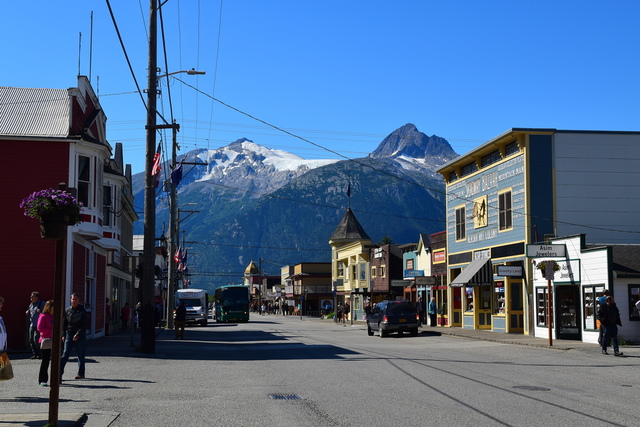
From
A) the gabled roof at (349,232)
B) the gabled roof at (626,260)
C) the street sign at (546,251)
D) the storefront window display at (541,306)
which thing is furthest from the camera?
the gabled roof at (349,232)

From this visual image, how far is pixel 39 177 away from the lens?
25.4 m

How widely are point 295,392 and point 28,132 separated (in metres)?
16.3

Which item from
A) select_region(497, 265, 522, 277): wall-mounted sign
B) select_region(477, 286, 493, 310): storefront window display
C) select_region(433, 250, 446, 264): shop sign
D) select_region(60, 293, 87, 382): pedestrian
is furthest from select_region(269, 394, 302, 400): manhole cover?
select_region(433, 250, 446, 264): shop sign

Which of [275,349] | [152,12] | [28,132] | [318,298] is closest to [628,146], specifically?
[275,349]

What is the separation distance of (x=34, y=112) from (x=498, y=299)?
76.9 feet

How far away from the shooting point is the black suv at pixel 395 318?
1439 inches

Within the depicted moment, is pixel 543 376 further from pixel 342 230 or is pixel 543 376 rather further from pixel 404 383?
pixel 342 230

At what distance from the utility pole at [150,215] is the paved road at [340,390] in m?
Result: 0.96

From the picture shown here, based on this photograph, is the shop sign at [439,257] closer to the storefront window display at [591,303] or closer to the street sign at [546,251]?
the street sign at [546,251]

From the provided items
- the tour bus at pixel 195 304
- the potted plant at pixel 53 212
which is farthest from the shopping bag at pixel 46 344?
the tour bus at pixel 195 304

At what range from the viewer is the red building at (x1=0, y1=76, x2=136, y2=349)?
986 inches

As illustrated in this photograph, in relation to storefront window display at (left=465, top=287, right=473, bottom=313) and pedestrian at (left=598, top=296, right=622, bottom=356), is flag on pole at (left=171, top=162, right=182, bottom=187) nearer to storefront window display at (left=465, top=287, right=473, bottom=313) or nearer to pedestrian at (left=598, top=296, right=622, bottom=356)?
storefront window display at (left=465, top=287, right=473, bottom=313)

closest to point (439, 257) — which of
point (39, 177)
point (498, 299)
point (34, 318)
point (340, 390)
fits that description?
point (498, 299)

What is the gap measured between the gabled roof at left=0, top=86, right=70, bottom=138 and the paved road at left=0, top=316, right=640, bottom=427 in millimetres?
7966
